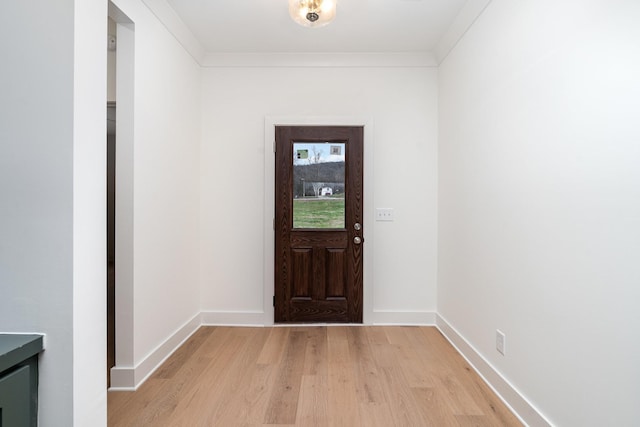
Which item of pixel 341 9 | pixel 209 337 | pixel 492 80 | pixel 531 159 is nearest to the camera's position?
pixel 531 159

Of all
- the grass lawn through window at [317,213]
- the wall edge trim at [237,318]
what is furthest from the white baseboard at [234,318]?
→ the grass lawn through window at [317,213]

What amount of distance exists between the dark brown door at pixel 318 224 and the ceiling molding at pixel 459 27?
1.03 m

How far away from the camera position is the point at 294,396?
2.02 metres

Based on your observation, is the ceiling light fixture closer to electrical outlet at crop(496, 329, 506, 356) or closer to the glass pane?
the glass pane

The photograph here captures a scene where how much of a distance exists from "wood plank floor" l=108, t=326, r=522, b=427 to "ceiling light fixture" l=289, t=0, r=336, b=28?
95.7 inches

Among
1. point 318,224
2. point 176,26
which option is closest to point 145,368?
point 318,224

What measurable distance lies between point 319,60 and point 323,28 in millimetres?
448

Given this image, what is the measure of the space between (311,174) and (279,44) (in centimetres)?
124

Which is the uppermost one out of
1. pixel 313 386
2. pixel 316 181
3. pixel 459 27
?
pixel 459 27

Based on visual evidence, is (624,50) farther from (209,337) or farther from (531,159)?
(209,337)

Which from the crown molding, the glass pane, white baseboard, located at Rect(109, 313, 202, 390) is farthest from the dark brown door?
white baseboard, located at Rect(109, 313, 202, 390)

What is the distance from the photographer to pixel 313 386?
83.9 inches

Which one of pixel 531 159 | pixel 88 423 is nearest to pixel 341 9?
pixel 531 159

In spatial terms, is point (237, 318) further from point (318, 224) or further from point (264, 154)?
point (264, 154)
